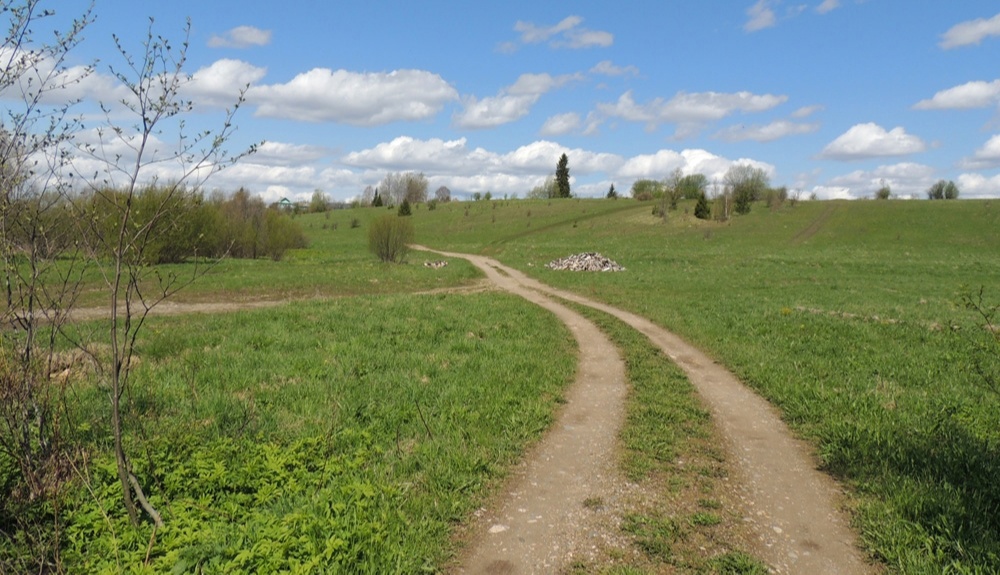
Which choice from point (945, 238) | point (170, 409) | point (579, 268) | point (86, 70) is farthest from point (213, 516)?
point (945, 238)

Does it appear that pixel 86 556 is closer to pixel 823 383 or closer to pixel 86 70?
pixel 86 70

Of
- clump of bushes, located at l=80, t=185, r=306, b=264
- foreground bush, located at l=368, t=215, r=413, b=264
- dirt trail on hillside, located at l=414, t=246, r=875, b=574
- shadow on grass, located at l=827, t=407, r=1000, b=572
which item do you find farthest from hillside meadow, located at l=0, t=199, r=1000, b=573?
foreground bush, located at l=368, t=215, r=413, b=264

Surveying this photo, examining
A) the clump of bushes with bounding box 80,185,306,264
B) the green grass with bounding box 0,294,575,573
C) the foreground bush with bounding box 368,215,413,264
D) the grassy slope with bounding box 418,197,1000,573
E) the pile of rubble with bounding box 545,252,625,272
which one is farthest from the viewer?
the foreground bush with bounding box 368,215,413,264

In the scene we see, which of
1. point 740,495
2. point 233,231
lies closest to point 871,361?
point 740,495

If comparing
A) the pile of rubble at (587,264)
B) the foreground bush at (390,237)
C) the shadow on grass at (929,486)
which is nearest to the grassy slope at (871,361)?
the shadow on grass at (929,486)

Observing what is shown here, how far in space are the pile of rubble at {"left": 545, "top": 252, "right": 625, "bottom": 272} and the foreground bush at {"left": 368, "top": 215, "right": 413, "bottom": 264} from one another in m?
11.5

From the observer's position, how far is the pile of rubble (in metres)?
32.5

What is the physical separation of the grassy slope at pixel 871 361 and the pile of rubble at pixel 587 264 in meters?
1.88

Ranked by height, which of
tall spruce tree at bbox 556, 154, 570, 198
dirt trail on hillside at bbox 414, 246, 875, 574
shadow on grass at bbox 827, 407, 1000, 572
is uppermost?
tall spruce tree at bbox 556, 154, 570, 198

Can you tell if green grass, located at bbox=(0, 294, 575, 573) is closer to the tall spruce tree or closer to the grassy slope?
the grassy slope

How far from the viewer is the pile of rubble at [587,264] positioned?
3250 centimetres

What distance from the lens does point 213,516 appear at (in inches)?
190

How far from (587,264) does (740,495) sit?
2793 centimetres

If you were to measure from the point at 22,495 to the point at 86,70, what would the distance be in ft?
12.5
